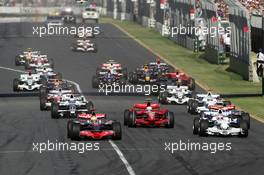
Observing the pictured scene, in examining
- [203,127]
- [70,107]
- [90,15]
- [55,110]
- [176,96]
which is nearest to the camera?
[203,127]

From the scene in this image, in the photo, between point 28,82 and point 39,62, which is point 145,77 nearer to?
point 28,82

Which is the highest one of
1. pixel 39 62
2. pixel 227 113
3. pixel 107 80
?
pixel 227 113

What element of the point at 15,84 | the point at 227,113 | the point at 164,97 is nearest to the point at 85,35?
the point at 15,84

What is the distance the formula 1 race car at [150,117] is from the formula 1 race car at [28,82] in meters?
18.9

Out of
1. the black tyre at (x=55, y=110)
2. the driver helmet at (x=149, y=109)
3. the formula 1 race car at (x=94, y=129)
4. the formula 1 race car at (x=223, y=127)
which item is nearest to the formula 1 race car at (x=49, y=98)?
the black tyre at (x=55, y=110)

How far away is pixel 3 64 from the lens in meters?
83.4

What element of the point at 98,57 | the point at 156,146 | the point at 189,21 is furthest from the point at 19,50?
the point at 156,146

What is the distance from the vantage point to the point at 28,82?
60.4 m

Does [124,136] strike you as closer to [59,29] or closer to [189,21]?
[189,21]

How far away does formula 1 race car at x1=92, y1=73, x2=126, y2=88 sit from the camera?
6303cm

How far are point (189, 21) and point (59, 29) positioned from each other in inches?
1170

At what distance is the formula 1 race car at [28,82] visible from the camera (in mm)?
60344

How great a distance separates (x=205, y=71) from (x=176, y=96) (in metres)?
24.1

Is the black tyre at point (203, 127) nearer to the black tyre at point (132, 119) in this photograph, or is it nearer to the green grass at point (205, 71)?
the black tyre at point (132, 119)
